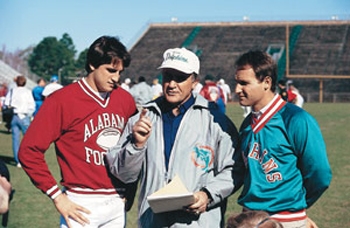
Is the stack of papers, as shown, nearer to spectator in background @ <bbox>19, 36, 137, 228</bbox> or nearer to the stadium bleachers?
spectator in background @ <bbox>19, 36, 137, 228</bbox>

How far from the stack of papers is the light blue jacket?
199 mm

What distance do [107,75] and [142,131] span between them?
0.77m

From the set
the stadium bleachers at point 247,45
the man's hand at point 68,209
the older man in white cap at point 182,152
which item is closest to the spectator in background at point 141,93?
the man's hand at point 68,209

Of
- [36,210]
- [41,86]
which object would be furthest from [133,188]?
[41,86]

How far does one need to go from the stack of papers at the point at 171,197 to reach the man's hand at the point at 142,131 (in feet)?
0.98

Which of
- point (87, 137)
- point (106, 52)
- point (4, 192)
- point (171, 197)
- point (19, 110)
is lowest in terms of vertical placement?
point (171, 197)

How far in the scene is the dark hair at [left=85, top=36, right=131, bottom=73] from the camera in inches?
168

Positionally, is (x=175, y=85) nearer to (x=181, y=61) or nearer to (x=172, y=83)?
(x=172, y=83)

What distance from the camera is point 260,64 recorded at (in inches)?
157

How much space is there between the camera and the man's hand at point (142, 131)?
367cm

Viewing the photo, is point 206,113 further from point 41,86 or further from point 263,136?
point 41,86

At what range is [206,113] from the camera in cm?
402

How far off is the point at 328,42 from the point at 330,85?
6117mm

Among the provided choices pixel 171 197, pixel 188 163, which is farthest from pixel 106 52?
pixel 171 197
